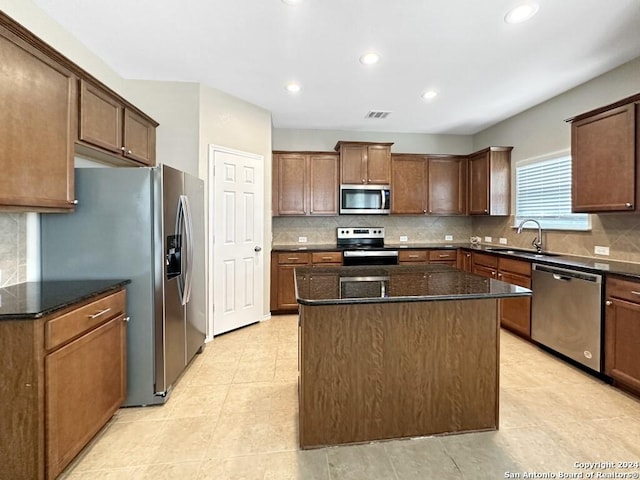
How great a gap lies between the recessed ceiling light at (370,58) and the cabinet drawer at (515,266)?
8.32 feet

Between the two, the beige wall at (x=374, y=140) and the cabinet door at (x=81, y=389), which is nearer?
the cabinet door at (x=81, y=389)

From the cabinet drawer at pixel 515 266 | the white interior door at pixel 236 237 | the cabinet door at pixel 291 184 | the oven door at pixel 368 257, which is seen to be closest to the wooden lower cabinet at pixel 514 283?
the cabinet drawer at pixel 515 266

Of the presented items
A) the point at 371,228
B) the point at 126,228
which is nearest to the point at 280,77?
the point at 126,228

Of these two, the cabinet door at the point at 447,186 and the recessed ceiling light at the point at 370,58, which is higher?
the recessed ceiling light at the point at 370,58

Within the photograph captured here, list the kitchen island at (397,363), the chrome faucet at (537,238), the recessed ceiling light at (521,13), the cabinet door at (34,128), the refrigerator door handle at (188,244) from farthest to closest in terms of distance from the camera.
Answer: the chrome faucet at (537,238)
the refrigerator door handle at (188,244)
the recessed ceiling light at (521,13)
the kitchen island at (397,363)
the cabinet door at (34,128)

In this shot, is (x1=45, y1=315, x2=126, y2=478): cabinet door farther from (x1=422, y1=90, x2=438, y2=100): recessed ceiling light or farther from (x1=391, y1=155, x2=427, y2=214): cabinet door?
(x1=391, y1=155, x2=427, y2=214): cabinet door

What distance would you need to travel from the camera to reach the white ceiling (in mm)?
2184

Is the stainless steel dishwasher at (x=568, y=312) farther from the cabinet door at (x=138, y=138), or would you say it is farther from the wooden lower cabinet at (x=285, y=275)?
the cabinet door at (x=138, y=138)

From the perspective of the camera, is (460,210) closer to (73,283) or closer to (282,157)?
(282,157)

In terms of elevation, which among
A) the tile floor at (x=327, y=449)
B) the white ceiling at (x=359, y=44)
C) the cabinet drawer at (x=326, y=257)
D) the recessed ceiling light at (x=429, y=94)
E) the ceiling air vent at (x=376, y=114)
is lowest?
the tile floor at (x=327, y=449)

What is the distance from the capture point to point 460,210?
510cm

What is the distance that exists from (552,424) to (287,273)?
313 cm

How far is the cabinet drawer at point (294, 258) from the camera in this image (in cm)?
436

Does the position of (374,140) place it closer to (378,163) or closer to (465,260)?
(378,163)
